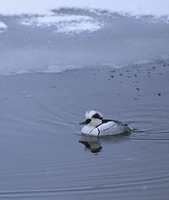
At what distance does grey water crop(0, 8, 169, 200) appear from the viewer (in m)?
6.30

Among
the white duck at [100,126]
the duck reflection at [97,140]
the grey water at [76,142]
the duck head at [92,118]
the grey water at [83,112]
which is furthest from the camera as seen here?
the duck head at [92,118]

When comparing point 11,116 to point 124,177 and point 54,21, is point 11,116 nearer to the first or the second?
point 124,177

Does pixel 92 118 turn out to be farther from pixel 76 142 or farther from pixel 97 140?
pixel 76 142

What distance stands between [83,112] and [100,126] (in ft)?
3.45

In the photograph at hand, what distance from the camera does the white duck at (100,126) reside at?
9195 millimetres

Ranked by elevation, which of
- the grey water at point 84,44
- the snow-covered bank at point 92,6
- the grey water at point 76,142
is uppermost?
the snow-covered bank at point 92,6

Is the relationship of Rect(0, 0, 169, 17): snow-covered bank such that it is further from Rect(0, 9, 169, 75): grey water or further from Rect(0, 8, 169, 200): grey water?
Rect(0, 8, 169, 200): grey water

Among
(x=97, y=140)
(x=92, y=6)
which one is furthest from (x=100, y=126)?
(x=92, y=6)

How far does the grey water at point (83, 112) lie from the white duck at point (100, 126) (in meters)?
0.18

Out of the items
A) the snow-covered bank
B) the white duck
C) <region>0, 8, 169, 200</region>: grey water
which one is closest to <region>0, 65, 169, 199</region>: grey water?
<region>0, 8, 169, 200</region>: grey water

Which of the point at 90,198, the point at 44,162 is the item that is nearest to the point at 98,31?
the point at 44,162

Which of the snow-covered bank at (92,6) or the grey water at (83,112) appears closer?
the grey water at (83,112)

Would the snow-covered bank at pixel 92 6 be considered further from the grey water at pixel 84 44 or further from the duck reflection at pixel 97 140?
the duck reflection at pixel 97 140

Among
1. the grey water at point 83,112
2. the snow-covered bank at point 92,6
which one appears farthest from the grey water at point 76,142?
the snow-covered bank at point 92,6
